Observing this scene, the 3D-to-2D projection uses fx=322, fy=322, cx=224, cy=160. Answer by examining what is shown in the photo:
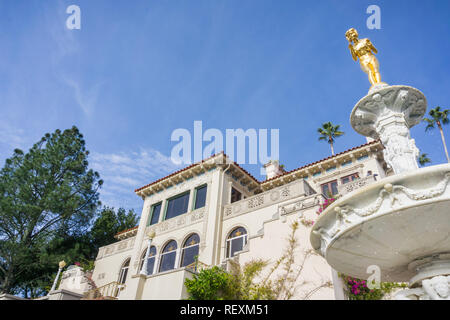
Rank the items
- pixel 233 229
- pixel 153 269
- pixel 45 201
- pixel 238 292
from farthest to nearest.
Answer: pixel 45 201 < pixel 153 269 < pixel 233 229 < pixel 238 292

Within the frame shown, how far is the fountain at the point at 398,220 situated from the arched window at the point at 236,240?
11318 millimetres

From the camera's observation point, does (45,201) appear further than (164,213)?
Yes

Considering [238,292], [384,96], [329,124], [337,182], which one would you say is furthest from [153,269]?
[329,124]

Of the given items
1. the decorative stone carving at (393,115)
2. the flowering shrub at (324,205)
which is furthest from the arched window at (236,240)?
the decorative stone carving at (393,115)

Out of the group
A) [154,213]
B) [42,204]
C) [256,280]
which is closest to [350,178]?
[256,280]

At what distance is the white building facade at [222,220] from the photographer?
477 inches

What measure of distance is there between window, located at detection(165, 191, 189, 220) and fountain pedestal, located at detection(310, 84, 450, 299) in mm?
15987

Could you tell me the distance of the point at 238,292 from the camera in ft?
39.2

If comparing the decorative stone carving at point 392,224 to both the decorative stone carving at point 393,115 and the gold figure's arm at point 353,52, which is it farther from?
the gold figure's arm at point 353,52

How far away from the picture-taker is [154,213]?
75.1 feet

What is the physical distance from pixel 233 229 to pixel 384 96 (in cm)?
1270

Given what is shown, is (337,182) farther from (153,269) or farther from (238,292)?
(153,269)

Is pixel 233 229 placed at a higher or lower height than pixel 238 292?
higher

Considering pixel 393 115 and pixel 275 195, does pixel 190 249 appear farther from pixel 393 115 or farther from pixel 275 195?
pixel 393 115
